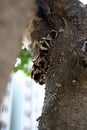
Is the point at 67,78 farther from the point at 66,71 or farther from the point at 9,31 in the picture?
the point at 9,31

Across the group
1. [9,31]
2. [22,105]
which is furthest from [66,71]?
[22,105]

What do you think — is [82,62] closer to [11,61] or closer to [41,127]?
[41,127]

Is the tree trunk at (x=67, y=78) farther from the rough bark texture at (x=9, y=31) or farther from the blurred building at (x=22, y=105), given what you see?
the blurred building at (x=22, y=105)

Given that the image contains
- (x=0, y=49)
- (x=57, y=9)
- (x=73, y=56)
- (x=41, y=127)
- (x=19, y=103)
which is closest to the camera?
(x=0, y=49)

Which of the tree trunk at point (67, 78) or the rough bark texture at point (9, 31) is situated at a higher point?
the tree trunk at point (67, 78)

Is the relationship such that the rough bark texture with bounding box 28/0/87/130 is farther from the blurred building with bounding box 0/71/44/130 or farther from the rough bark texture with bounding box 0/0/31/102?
the blurred building with bounding box 0/71/44/130

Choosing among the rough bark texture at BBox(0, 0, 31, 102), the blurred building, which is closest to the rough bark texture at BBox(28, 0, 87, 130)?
the rough bark texture at BBox(0, 0, 31, 102)

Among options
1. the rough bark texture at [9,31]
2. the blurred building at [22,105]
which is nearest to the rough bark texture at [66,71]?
the rough bark texture at [9,31]

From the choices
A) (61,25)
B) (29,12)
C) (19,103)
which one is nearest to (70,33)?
(61,25)
